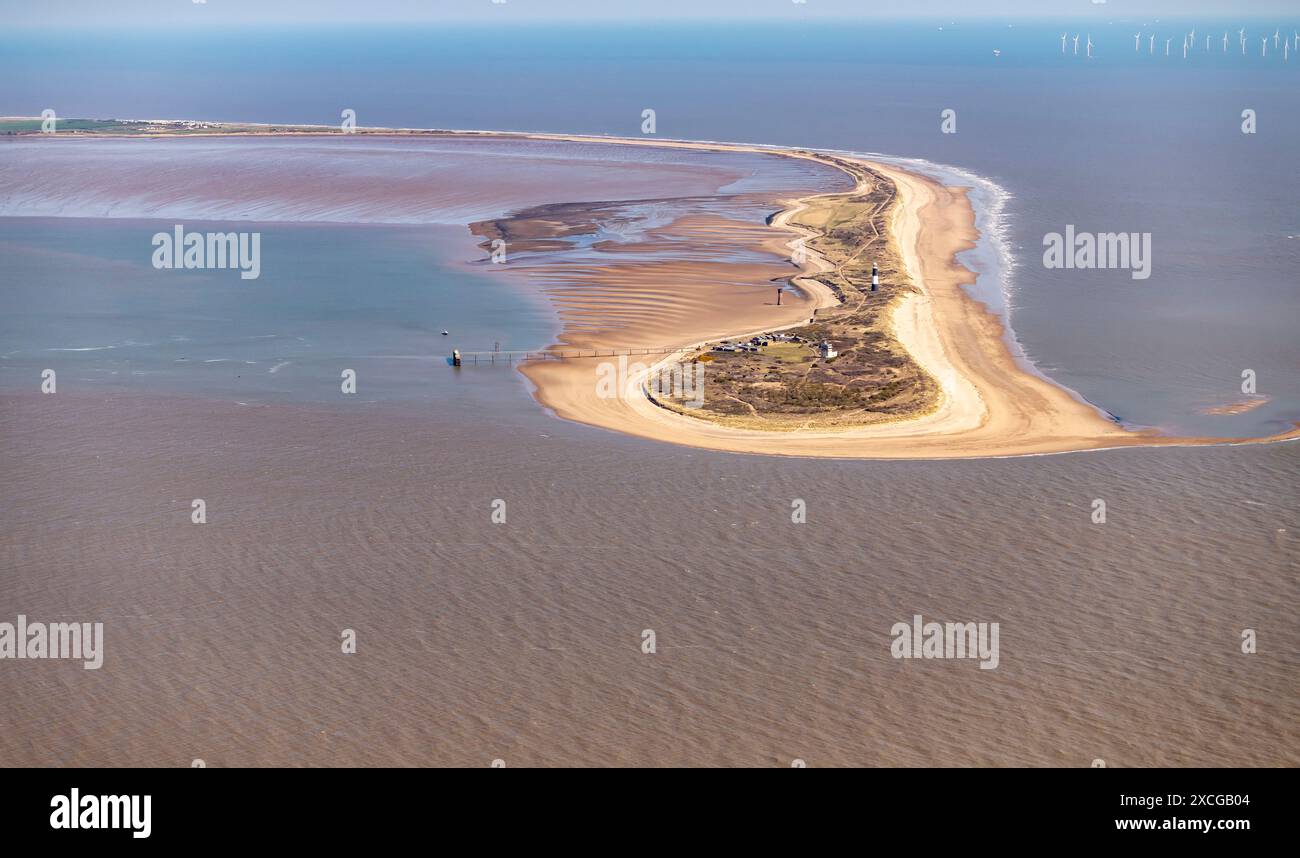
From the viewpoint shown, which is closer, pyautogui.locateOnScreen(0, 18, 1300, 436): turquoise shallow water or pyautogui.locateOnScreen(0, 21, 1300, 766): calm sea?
pyautogui.locateOnScreen(0, 21, 1300, 766): calm sea

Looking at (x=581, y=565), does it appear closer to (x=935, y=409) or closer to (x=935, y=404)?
(x=935, y=409)

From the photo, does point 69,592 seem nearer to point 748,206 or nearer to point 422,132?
point 748,206

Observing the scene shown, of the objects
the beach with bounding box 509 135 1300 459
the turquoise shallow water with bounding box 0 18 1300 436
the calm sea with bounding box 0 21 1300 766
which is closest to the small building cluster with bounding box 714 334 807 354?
the beach with bounding box 509 135 1300 459

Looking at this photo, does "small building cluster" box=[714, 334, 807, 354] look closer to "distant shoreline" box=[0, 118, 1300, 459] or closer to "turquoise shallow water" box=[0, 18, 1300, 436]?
"distant shoreline" box=[0, 118, 1300, 459]

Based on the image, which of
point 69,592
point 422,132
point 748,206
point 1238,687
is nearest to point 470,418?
point 69,592

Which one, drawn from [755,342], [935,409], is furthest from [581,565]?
[755,342]

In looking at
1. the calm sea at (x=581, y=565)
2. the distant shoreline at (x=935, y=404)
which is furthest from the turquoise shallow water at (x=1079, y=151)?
the distant shoreline at (x=935, y=404)

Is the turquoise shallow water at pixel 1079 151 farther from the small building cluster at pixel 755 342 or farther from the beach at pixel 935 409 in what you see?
the small building cluster at pixel 755 342

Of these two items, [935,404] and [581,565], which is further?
[935,404]
